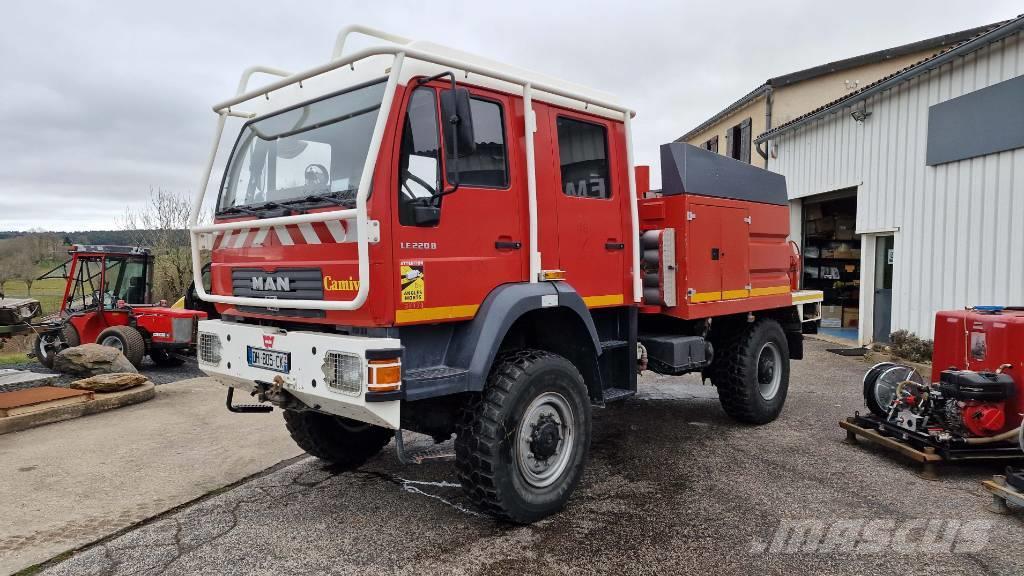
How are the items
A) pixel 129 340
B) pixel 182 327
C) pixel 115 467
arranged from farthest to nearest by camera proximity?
pixel 129 340 → pixel 182 327 → pixel 115 467

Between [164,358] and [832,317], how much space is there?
12.2m

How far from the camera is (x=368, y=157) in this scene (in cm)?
292

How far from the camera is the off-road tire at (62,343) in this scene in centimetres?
988

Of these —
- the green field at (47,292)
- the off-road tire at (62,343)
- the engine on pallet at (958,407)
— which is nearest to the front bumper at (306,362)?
the engine on pallet at (958,407)

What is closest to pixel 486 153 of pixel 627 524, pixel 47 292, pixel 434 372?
pixel 434 372

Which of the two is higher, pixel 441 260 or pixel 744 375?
pixel 441 260

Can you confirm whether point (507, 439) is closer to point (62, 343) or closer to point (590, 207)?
point (590, 207)

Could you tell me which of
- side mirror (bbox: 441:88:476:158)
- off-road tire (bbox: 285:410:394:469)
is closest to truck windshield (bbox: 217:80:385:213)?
side mirror (bbox: 441:88:476:158)

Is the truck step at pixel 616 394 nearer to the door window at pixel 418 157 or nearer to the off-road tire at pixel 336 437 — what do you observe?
the off-road tire at pixel 336 437

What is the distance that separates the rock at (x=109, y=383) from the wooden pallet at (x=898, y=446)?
7.37 metres

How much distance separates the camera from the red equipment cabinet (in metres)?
4.27

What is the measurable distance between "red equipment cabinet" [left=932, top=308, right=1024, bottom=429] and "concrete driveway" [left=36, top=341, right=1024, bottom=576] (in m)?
0.69

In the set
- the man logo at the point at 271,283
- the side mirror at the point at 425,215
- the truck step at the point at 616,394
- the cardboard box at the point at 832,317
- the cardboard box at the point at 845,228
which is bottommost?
the cardboard box at the point at 832,317

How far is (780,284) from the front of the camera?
6023 millimetres
